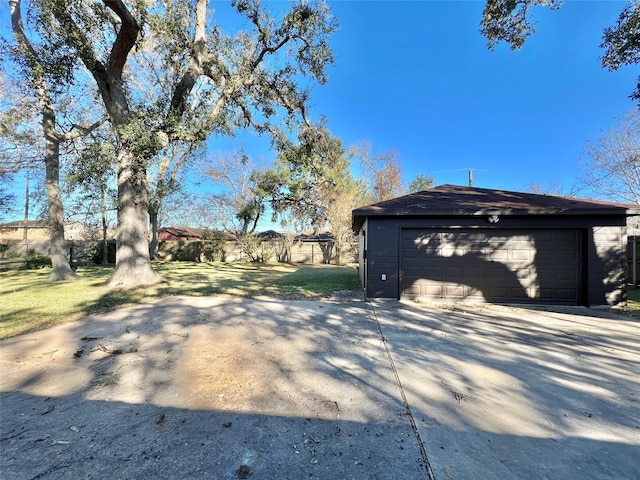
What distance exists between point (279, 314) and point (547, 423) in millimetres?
4343

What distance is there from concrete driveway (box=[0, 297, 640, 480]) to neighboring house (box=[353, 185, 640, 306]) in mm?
2346

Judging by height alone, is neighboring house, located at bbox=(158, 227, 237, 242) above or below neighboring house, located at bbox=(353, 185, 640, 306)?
above

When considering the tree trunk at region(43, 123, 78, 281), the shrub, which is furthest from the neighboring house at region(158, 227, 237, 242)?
the tree trunk at region(43, 123, 78, 281)

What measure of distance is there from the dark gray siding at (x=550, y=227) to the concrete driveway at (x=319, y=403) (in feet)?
7.78

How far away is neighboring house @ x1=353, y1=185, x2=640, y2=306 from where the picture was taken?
22.4 ft

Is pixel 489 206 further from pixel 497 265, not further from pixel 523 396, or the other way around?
pixel 523 396

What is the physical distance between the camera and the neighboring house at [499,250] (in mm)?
6816

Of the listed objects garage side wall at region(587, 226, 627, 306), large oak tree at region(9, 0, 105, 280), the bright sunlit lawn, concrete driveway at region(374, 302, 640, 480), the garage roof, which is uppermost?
large oak tree at region(9, 0, 105, 280)

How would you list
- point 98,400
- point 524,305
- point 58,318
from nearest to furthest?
point 98,400 < point 58,318 < point 524,305

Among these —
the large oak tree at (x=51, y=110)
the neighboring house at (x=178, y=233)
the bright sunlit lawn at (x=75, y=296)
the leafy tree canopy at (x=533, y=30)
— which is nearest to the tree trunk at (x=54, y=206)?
the large oak tree at (x=51, y=110)

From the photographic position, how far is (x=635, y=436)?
218 centimetres

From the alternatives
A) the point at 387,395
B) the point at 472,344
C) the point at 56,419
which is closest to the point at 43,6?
the point at 56,419

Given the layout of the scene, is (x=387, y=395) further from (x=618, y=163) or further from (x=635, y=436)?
(x=618, y=163)

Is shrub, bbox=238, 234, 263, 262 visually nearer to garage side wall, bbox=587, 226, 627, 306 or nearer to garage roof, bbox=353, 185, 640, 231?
garage roof, bbox=353, 185, 640, 231
